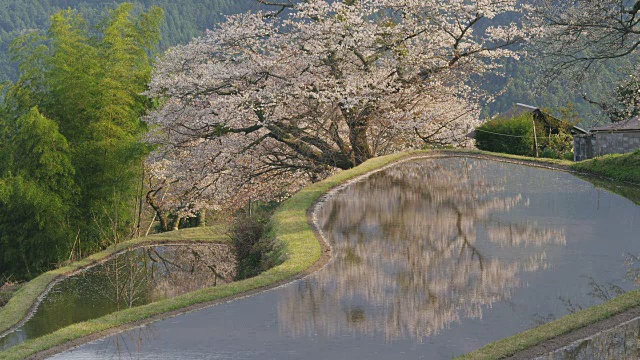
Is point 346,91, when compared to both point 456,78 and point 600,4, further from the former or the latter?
point 600,4

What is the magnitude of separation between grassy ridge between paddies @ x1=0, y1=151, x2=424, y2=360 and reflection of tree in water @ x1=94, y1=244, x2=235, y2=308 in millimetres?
1111

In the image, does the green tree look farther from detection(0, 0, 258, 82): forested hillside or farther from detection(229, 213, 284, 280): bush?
detection(0, 0, 258, 82): forested hillside

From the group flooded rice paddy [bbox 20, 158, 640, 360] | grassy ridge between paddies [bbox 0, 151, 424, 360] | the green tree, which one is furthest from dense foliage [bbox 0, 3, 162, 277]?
flooded rice paddy [bbox 20, 158, 640, 360]

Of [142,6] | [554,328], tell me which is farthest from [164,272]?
[142,6]

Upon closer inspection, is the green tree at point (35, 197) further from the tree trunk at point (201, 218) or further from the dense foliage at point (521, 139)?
the dense foliage at point (521, 139)

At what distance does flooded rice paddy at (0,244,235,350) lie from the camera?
13.0 meters

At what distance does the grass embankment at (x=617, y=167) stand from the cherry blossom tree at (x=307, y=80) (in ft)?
17.1

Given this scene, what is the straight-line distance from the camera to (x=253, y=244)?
625 inches

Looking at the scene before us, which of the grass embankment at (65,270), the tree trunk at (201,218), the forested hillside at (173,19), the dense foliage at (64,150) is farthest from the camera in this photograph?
the forested hillside at (173,19)

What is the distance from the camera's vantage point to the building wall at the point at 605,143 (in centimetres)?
2816

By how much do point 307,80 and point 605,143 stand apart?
12.0 metres

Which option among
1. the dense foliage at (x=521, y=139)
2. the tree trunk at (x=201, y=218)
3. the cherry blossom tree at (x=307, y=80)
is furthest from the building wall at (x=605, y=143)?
the tree trunk at (x=201, y=218)

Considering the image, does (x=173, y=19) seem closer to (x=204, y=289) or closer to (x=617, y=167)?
(x=617, y=167)

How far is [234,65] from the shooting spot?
958 inches
